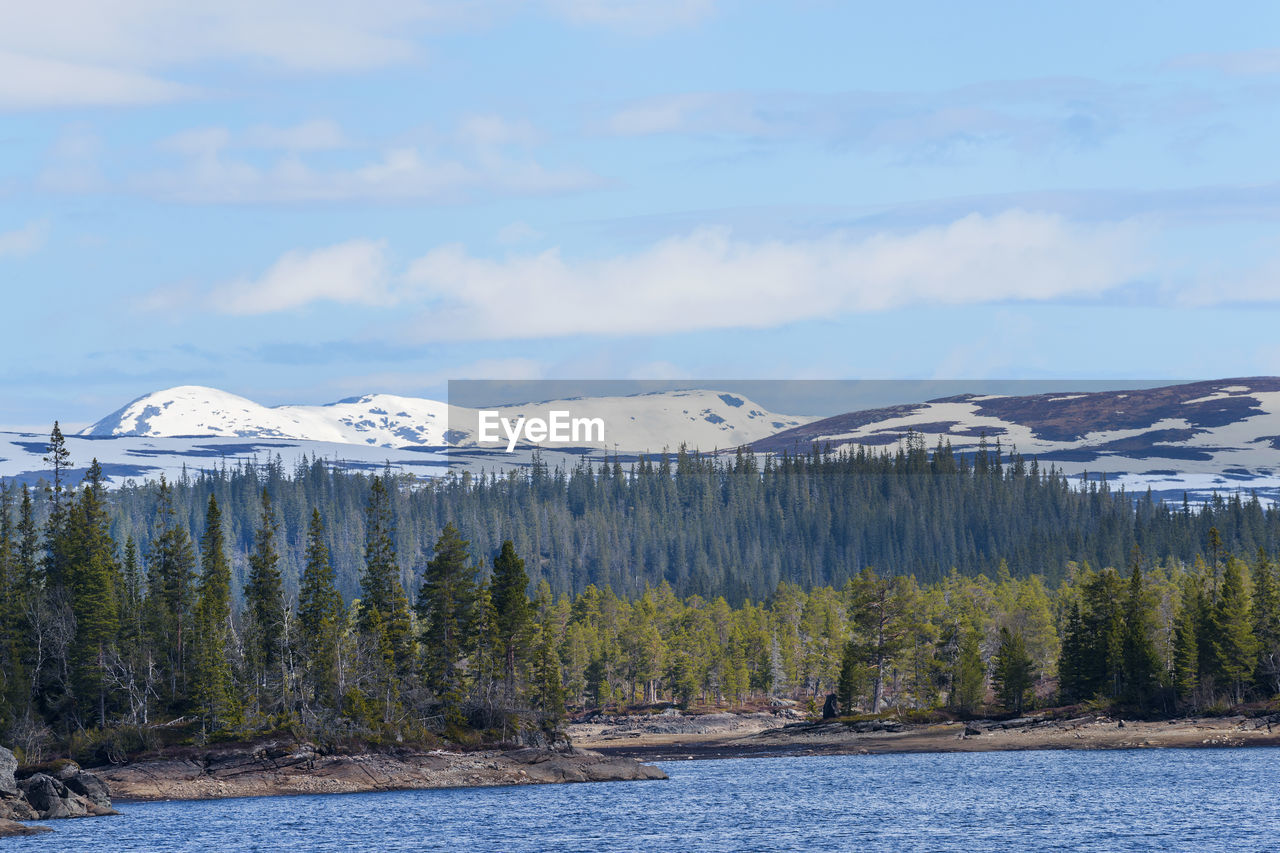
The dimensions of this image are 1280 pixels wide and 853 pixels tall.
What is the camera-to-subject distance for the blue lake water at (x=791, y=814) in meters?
85.0

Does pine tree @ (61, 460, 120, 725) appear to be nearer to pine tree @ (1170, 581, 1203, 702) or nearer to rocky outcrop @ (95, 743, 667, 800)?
rocky outcrop @ (95, 743, 667, 800)

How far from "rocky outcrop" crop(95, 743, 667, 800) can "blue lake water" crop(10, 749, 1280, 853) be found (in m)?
2.23

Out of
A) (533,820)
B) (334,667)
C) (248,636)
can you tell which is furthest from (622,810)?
(248,636)

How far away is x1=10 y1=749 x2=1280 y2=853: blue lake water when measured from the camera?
279 ft

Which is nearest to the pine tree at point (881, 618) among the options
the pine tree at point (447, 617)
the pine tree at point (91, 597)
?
the pine tree at point (447, 617)

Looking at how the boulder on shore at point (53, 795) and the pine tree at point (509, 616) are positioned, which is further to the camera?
the pine tree at point (509, 616)

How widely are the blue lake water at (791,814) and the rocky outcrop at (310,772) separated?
7.31ft

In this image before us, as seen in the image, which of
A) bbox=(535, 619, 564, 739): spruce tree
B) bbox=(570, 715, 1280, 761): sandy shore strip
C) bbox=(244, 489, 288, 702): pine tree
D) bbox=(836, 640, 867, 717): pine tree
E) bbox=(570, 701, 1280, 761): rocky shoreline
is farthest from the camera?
bbox=(836, 640, 867, 717): pine tree

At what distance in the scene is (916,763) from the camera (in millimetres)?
131875

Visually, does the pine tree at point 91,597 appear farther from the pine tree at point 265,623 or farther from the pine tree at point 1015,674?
the pine tree at point 1015,674

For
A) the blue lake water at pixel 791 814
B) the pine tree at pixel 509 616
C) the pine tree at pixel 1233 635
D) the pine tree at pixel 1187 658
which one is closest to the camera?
the blue lake water at pixel 791 814

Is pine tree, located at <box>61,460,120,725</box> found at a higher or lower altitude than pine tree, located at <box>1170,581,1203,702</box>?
higher

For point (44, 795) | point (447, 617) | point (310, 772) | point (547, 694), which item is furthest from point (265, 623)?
point (44, 795)

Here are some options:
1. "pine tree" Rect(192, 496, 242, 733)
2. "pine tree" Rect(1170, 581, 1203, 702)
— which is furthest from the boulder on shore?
"pine tree" Rect(1170, 581, 1203, 702)
